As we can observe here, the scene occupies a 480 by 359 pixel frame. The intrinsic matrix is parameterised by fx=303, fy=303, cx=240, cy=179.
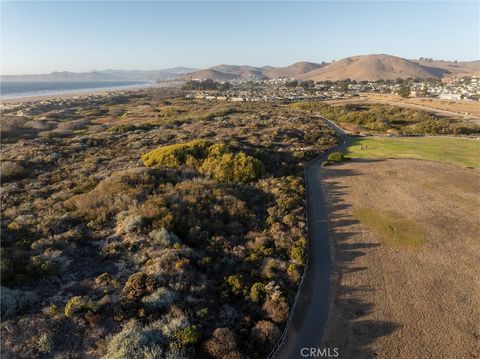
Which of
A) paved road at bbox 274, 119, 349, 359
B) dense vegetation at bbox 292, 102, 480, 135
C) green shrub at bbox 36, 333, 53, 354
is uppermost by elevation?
dense vegetation at bbox 292, 102, 480, 135

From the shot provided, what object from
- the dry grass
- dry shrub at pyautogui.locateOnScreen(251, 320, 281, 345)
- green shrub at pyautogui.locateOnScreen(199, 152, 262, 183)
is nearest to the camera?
dry shrub at pyautogui.locateOnScreen(251, 320, 281, 345)

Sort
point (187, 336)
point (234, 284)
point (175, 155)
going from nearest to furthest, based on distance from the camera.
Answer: point (187, 336) → point (234, 284) → point (175, 155)

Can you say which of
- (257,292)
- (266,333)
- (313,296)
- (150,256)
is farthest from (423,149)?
(150,256)

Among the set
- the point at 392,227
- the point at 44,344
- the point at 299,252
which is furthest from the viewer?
A: the point at 392,227

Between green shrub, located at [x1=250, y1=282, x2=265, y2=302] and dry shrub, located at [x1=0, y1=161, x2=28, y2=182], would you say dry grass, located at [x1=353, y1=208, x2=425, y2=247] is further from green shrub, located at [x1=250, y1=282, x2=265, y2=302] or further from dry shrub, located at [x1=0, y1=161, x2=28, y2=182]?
dry shrub, located at [x1=0, y1=161, x2=28, y2=182]

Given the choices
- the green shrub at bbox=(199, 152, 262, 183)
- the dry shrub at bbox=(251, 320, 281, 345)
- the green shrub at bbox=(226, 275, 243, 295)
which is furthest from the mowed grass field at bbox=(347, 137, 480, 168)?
the dry shrub at bbox=(251, 320, 281, 345)

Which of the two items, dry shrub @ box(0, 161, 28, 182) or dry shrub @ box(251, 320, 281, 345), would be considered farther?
dry shrub @ box(0, 161, 28, 182)

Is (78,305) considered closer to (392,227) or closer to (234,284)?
(234,284)
